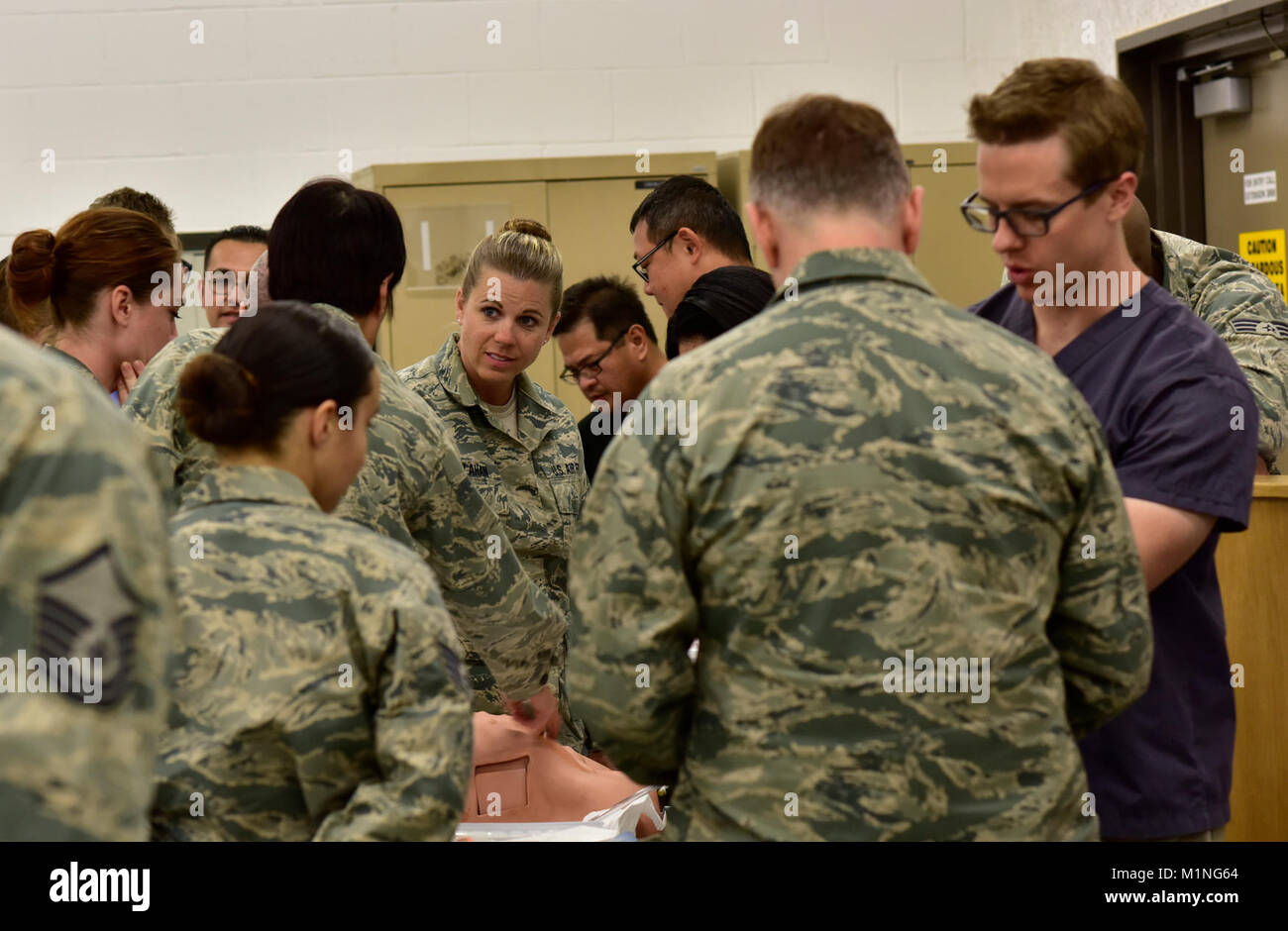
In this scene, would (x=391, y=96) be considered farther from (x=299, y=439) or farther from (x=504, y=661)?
(x=299, y=439)

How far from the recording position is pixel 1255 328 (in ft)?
7.63

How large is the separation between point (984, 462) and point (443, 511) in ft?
3.05

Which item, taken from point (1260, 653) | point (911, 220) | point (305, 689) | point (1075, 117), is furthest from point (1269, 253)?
point (305, 689)

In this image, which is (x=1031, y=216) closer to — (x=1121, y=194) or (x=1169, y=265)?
(x=1121, y=194)

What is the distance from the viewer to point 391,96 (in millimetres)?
4395

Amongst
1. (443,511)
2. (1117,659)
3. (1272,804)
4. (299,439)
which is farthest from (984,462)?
(1272,804)

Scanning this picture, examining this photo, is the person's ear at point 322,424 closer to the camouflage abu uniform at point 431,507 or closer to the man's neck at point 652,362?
the camouflage abu uniform at point 431,507

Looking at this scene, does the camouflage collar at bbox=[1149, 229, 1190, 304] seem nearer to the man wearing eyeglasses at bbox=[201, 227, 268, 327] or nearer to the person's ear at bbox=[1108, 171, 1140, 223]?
the person's ear at bbox=[1108, 171, 1140, 223]

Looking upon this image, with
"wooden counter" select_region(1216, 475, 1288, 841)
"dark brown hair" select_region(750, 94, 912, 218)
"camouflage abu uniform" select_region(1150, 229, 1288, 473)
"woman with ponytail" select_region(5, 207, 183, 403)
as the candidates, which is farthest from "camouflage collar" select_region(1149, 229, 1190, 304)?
"woman with ponytail" select_region(5, 207, 183, 403)

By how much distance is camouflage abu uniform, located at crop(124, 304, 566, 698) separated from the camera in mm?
1778

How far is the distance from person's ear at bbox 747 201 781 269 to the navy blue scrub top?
494mm

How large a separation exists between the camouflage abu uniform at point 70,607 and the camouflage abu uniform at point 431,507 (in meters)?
0.84

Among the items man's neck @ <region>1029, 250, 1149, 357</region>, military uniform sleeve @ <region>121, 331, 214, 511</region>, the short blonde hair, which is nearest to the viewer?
man's neck @ <region>1029, 250, 1149, 357</region>

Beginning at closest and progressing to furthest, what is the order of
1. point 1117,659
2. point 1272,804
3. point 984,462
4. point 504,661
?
1. point 984,462
2. point 1117,659
3. point 504,661
4. point 1272,804
